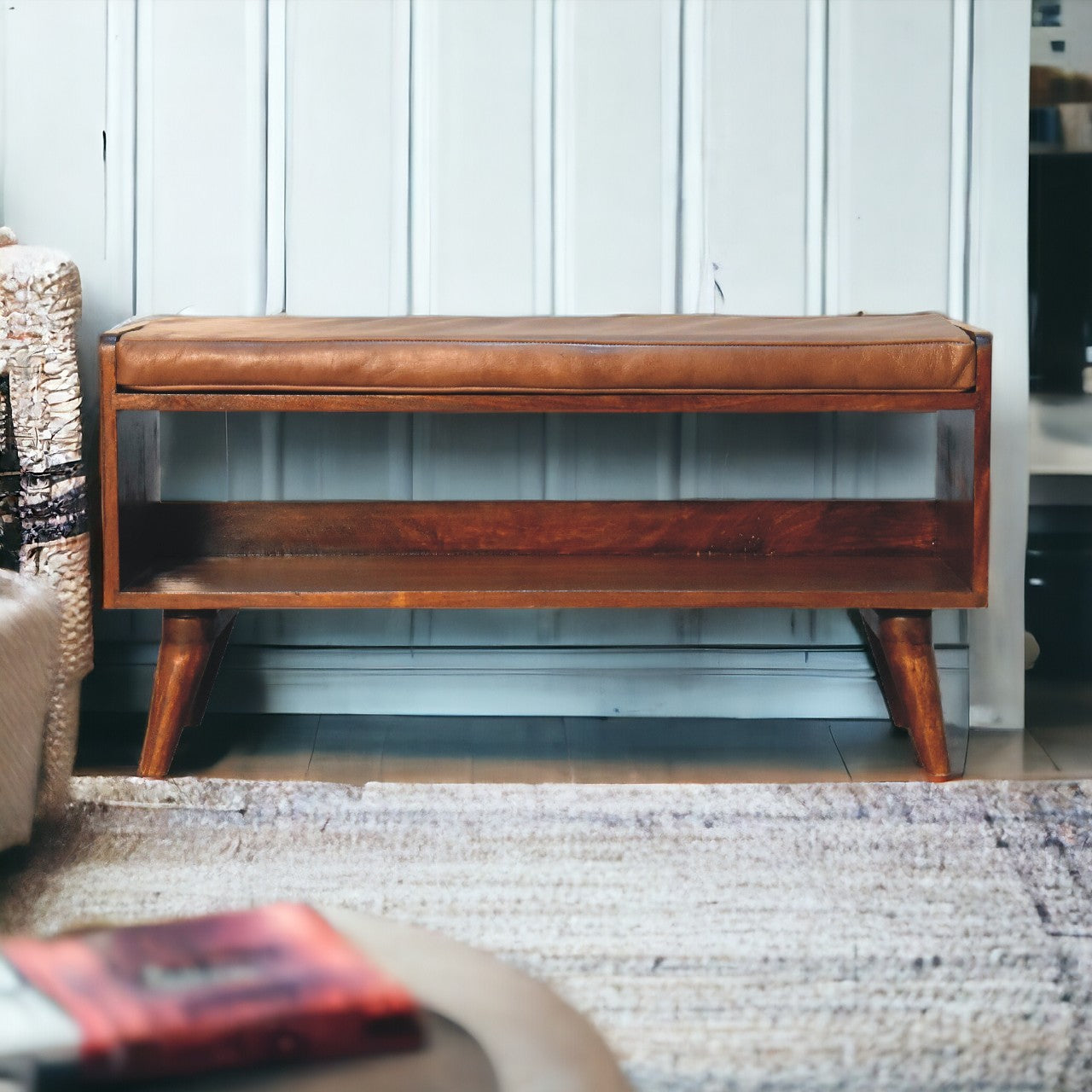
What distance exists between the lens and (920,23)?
2018 mm

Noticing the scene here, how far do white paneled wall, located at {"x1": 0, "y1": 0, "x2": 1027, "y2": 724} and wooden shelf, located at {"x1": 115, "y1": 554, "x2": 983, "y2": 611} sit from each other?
23 cm

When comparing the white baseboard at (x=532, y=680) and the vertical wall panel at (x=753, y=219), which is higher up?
the vertical wall panel at (x=753, y=219)

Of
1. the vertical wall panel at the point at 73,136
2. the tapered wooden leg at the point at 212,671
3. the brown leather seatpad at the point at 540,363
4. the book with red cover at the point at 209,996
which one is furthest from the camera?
the vertical wall panel at the point at 73,136

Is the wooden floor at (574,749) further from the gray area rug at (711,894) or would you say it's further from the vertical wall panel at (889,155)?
the vertical wall panel at (889,155)

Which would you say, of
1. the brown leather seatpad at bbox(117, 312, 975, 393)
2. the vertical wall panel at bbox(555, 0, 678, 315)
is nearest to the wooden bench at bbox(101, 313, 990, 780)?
the brown leather seatpad at bbox(117, 312, 975, 393)

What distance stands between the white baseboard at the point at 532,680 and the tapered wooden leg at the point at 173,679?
0.37 m

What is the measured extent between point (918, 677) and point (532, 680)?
65cm

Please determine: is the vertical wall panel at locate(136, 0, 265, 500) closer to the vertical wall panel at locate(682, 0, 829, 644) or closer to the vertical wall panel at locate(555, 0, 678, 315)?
the vertical wall panel at locate(555, 0, 678, 315)

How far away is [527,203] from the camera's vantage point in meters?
2.05

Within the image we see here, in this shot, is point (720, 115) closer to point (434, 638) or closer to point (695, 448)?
point (695, 448)

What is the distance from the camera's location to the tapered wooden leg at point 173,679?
5.64ft

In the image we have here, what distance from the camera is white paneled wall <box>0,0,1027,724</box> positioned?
2.01m

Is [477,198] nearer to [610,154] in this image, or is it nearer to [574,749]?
[610,154]

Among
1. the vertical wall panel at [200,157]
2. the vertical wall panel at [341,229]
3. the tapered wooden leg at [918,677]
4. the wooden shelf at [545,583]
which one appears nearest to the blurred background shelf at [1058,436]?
the wooden shelf at [545,583]
